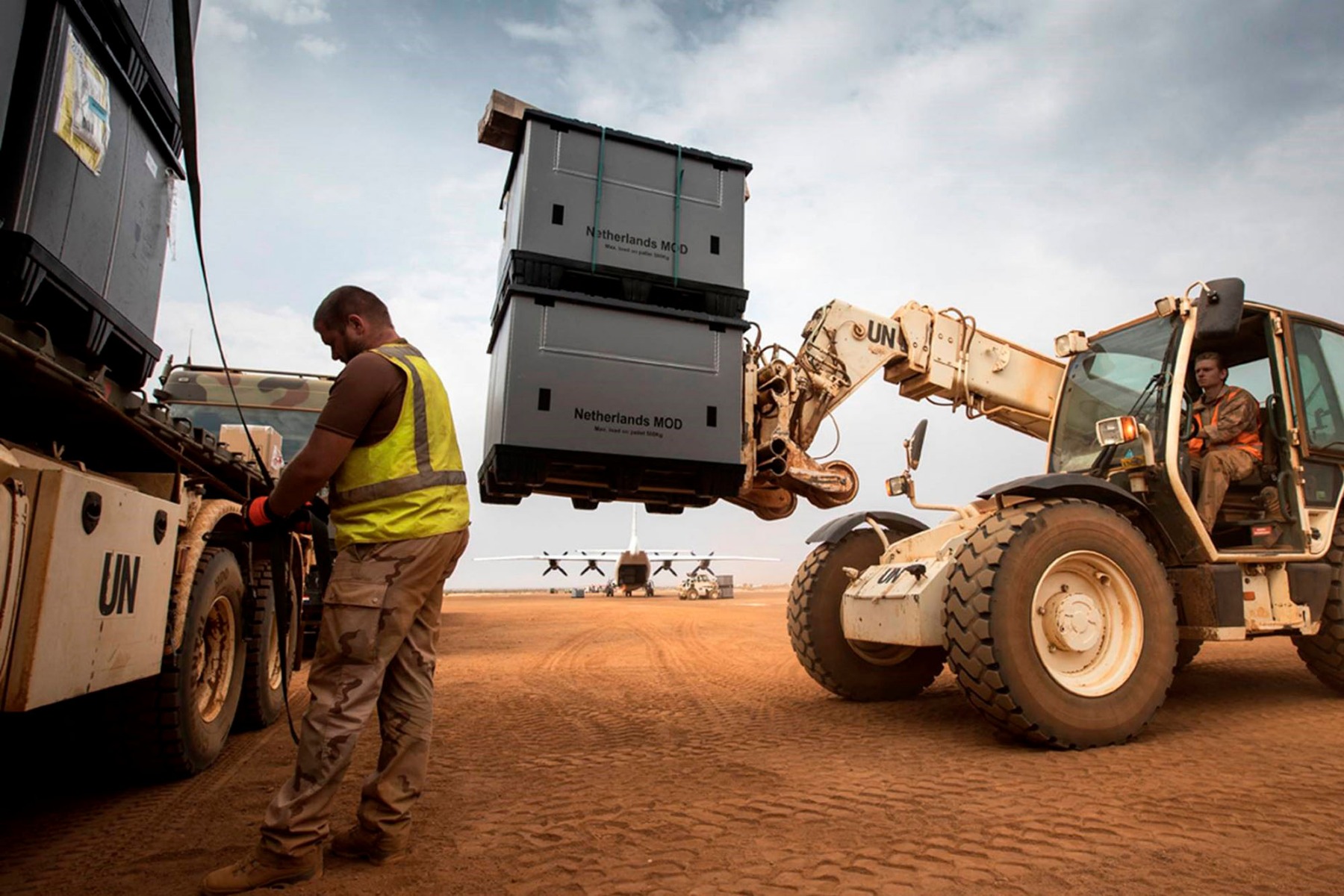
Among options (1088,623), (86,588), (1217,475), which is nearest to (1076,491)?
(1088,623)

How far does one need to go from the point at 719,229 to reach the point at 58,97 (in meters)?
2.67

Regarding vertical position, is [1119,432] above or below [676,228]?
below

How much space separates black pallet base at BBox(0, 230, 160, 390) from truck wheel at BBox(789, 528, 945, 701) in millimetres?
4035

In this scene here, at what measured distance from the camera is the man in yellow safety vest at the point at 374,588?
99.3 inches

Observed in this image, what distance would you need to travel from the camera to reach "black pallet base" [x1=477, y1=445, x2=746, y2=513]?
381 centimetres

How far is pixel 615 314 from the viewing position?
12.8 ft

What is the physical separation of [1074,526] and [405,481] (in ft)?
11.1

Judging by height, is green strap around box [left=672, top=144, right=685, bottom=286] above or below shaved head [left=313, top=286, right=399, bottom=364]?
above

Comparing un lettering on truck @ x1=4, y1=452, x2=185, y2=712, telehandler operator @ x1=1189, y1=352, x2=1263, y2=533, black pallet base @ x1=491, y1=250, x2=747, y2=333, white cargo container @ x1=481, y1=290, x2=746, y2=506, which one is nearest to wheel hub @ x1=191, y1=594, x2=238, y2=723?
un lettering on truck @ x1=4, y1=452, x2=185, y2=712

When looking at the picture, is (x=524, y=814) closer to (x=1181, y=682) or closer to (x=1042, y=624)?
(x=1042, y=624)

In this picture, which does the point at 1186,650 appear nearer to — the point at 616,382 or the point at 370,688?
the point at 616,382

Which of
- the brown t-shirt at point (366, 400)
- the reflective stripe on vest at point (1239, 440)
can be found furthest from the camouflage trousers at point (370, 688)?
the reflective stripe on vest at point (1239, 440)

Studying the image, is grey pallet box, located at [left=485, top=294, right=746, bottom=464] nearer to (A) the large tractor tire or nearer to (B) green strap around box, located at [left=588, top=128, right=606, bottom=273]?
(B) green strap around box, located at [left=588, top=128, right=606, bottom=273]

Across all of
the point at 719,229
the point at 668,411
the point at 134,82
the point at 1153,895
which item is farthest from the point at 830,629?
the point at 134,82
